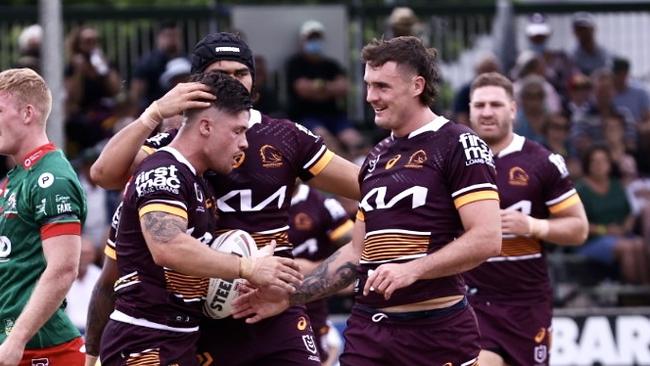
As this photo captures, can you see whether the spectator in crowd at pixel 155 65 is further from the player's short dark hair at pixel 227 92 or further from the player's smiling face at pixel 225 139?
the player's smiling face at pixel 225 139

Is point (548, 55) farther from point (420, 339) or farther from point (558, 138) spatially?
point (420, 339)

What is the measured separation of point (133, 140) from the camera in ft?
24.5

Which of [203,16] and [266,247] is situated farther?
[203,16]

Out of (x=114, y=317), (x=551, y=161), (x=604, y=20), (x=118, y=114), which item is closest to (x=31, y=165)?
(x=114, y=317)

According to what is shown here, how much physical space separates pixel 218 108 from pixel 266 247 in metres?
0.76

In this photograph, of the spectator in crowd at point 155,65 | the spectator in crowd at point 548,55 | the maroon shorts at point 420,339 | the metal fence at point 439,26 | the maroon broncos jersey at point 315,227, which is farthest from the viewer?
the spectator in crowd at point 548,55

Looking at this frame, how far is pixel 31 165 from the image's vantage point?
7254mm

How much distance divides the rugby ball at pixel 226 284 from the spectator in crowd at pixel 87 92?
840cm

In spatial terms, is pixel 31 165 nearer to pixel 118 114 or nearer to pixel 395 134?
pixel 395 134

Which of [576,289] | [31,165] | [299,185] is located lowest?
[576,289]

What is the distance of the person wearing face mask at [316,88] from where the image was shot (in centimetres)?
1577

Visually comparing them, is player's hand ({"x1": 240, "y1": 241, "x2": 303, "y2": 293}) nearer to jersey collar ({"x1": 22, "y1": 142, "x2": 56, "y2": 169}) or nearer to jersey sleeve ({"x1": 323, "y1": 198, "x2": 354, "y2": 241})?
jersey collar ({"x1": 22, "y1": 142, "x2": 56, "y2": 169})

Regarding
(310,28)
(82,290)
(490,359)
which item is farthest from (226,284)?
(310,28)

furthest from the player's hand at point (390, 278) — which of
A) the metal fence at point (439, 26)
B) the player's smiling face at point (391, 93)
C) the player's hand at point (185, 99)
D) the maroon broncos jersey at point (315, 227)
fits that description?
the metal fence at point (439, 26)
